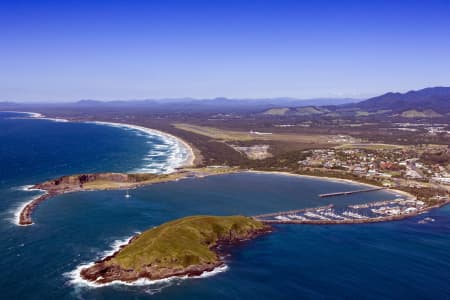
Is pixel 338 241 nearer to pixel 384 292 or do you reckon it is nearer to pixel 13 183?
pixel 384 292

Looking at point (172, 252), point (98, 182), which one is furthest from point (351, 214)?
point (98, 182)

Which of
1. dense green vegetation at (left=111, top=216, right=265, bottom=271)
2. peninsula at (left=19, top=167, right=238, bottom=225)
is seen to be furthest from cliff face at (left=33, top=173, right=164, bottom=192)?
dense green vegetation at (left=111, top=216, right=265, bottom=271)

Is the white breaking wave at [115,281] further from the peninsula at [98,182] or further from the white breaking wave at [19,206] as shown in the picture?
the peninsula at [98,182]

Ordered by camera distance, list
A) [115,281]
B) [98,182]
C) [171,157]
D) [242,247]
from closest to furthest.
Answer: [115,281] < [242,247] < [98,182] < [171,157]

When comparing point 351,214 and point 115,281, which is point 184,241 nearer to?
point 115,281

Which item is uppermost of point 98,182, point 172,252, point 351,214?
point 98,182

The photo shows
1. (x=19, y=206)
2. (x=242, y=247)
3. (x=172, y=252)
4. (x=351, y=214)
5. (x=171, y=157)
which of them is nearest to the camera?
(x=172, y=252)

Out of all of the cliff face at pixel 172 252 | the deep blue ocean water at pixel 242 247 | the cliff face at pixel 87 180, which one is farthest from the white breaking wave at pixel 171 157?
the cliff face at pixel 172 252
